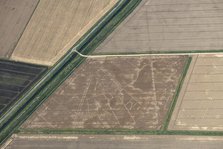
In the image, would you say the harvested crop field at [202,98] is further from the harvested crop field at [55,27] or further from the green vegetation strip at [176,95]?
the harvested crop field at [55,27]

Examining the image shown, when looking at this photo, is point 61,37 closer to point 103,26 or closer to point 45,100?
point 103,26

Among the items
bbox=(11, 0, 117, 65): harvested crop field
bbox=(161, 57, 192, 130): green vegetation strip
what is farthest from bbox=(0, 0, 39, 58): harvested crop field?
bbox=(161, 57, 192, 130): green vegetation strip

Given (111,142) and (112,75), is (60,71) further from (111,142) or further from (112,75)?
(111,142)

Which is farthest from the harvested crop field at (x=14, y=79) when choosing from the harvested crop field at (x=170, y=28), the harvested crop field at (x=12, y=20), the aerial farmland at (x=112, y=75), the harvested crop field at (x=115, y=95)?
the harvested crop field at (x=170, y=28)

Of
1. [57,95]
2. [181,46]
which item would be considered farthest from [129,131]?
[181,46]

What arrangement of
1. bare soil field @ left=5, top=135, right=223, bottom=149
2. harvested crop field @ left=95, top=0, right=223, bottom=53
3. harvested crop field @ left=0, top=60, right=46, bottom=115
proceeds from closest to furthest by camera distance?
bare soil field @ left=5, top=135, right=223, bottom=149 < harvested crop field @ left=0, top=60, right=46, bottom=115 < harvested crop field @ left=95, top=0, right=223, bottom=53

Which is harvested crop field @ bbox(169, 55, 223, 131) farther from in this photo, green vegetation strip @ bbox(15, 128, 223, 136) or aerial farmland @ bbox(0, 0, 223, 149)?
green vegetation strip @ bbox(15, 128, 223, 136)
